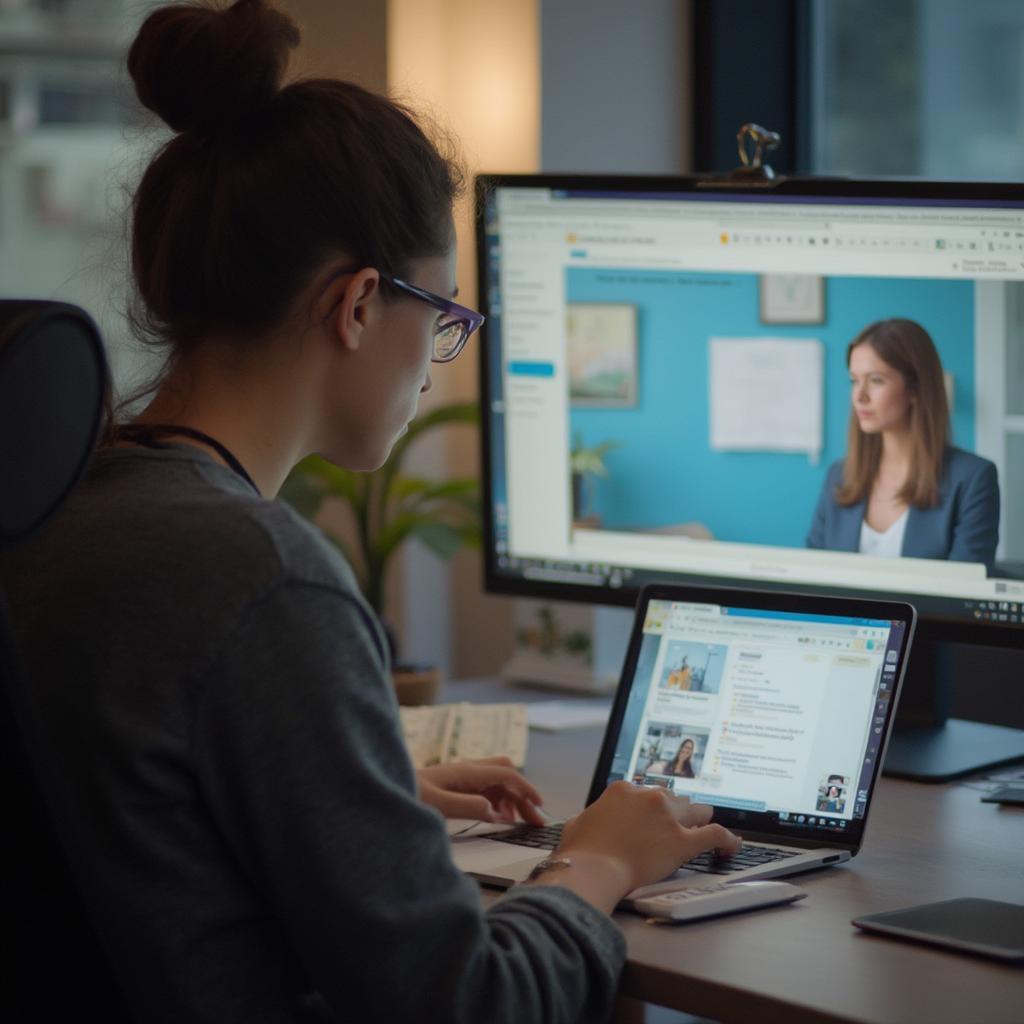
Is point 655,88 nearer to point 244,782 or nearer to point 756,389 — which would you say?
point 756,389

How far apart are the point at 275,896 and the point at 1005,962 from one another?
17.5 inches

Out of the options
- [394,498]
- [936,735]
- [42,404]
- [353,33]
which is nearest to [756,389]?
[936,735]

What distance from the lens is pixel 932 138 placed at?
2.48 m

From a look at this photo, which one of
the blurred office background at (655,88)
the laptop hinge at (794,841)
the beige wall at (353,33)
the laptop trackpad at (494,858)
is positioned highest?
the beige wall at (353,33)

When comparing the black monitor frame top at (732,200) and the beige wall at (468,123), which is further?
the beige wall at (468,123)

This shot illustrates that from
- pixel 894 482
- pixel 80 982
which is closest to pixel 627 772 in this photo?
pixel 894 482

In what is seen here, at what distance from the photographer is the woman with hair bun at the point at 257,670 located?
863 mm

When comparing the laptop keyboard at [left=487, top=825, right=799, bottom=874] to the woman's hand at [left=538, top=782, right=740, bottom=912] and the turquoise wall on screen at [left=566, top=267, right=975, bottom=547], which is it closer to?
the woman's hand at [left=538, top=782, right=740, bottom=912]

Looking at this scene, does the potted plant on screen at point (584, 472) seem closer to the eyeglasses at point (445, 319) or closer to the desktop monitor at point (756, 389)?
the desktop monitor at point (756, 389)

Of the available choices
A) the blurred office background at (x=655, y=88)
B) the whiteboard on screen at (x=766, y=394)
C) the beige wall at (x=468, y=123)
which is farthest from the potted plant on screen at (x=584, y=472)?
the blurred office background at (x=655, y=88)

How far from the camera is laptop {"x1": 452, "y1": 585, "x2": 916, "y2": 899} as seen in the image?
1.25 m

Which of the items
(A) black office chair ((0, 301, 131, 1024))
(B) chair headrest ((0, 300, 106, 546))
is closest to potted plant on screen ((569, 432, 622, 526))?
(A) black office chair ((0, 301, 131, 1024))

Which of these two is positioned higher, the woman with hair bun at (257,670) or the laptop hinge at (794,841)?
the woman with hair bun at (257,670)

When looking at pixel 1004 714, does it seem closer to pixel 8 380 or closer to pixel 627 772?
pixel 627 772
